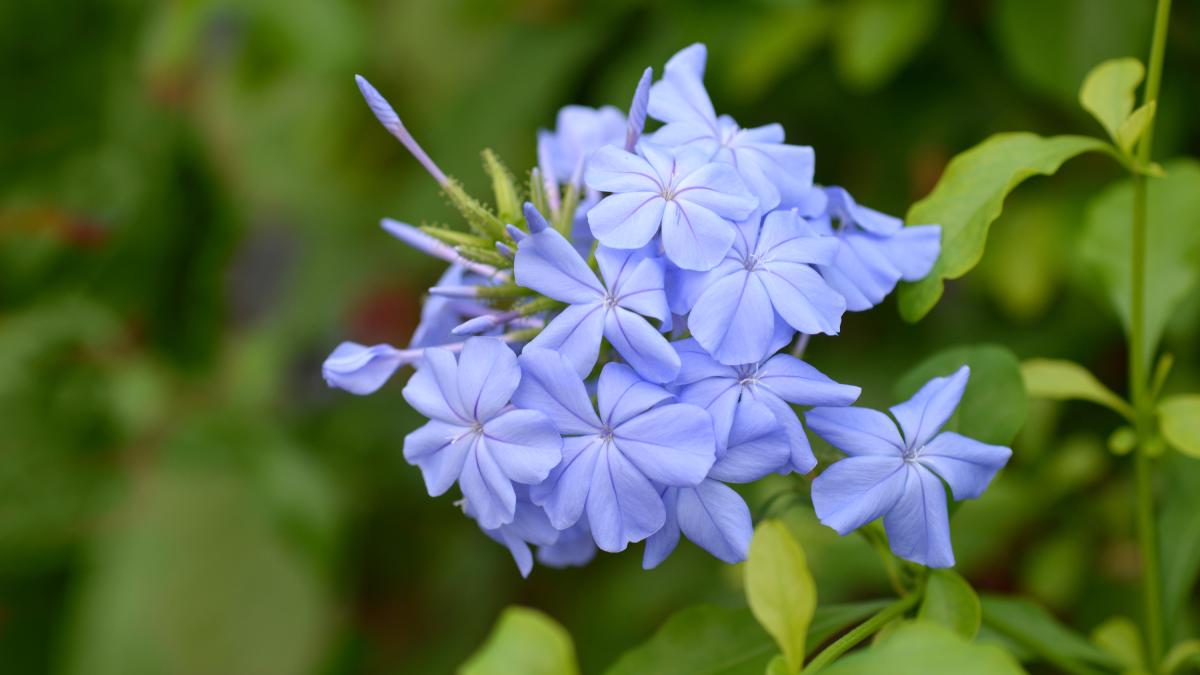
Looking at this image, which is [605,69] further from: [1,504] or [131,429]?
[1,504]

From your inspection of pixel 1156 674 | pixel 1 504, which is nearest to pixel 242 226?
pixel 1 504

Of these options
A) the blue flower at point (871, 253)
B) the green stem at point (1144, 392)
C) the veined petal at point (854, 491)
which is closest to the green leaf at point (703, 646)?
the veined petal at point (854, 491)

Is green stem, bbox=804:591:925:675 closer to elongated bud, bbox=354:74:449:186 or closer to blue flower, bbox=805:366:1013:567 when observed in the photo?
blue flower, bbox=805:366:1013:567

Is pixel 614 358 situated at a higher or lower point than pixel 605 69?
higher

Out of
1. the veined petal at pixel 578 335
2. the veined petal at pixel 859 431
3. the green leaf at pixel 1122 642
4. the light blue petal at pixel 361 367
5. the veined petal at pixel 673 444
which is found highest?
the light blue petal at pixel 361 367

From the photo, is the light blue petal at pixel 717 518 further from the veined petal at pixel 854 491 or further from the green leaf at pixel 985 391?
the green leaf at pixel 985 391

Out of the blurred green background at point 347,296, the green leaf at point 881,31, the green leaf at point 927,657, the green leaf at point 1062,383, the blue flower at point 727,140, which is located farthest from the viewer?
the blurred green background at point 347,296

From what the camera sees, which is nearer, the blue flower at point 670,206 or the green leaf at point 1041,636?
the blue flower at point 670,206
